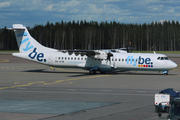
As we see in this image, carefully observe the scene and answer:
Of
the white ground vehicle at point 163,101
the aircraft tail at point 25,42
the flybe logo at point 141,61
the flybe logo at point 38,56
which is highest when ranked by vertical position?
the aircraft tail at point 25,42

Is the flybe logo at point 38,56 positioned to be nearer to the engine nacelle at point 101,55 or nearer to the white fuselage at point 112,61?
the white fuselage at point 112,61

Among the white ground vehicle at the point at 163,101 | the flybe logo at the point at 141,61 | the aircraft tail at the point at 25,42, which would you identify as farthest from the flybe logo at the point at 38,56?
the white ground vehicle at the point at 163,101

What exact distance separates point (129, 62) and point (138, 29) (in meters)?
121

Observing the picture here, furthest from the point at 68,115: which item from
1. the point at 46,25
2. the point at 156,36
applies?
the point at 46,25

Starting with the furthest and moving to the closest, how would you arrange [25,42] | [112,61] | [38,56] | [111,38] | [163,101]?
[111,38] → [25,42] → [38,56] → [112,61] → [163,101]

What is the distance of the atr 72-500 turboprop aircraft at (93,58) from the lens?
34.8 m

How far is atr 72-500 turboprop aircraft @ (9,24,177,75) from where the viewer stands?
34.8 metres

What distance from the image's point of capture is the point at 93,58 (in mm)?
37750

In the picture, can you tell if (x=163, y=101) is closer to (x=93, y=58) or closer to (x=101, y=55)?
(x=101, y=55)

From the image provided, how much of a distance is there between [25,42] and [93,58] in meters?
11.4

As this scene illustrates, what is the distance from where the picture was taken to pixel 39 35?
15475cm

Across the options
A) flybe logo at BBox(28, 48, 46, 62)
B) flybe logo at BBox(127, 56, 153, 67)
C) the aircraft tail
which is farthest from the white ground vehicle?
the aircraft tail

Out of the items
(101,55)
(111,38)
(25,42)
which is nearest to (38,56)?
(25,42)

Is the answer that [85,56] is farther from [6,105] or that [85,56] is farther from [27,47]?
[6,105]
